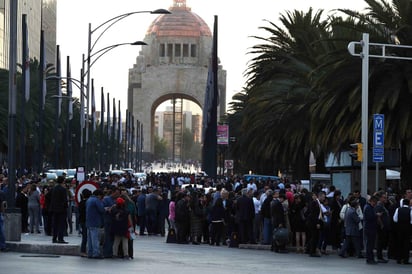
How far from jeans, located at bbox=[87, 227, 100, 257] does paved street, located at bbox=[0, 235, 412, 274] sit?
307 millimetres

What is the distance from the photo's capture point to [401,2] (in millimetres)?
37719

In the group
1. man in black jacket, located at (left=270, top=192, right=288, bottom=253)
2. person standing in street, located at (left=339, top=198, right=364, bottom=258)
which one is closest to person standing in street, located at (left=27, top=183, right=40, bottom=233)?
man in black jacket, located at (left=270, top=192, right=288, bottom=253)

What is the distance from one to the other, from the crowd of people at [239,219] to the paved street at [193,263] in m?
0.56

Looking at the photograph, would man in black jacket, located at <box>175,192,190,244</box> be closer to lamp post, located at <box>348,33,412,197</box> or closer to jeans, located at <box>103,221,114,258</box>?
lamp post, located at <box>348,33,412,197</box>

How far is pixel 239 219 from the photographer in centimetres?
3159

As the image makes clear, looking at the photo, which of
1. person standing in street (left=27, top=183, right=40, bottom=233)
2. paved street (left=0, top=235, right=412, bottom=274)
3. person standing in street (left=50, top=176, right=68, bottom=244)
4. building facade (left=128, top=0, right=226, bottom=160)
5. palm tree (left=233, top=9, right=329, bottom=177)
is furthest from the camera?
building facade (left=128, top=0, right=226, bottom=160)

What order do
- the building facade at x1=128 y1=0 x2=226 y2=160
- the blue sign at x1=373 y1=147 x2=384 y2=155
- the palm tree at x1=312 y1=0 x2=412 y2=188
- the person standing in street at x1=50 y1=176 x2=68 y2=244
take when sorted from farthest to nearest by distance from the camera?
the building facade at x1=128 y1=0 x2=226 y2=160 < the palm tree at x1=312 y1=0 x2=412 y2=188 < the blue sign at x1=373 y1=147 x2=384 y2=155 < the person standing in street at x1=50 y1=176 x2=68 y2=244

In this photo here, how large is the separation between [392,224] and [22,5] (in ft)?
325

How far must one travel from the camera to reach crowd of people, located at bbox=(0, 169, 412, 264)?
80.2ft

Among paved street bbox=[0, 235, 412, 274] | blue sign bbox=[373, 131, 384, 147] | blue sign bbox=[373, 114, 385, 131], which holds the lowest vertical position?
paved street bbox=[0, 235, 412, 274]

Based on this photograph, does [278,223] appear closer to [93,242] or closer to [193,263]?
[193,263]

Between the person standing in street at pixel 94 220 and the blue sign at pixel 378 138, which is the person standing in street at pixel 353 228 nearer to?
the blue sign at pixel 378 138

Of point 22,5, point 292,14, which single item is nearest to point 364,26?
point 292,14

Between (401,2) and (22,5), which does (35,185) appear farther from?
(22,5)
